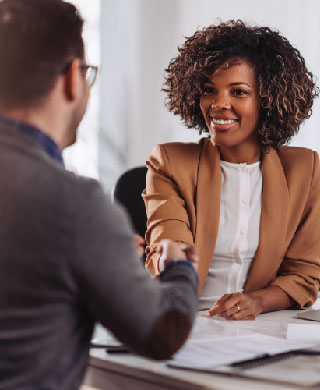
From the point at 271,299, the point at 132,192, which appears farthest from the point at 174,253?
the point at 132,192

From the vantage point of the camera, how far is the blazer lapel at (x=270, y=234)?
6.46 feet

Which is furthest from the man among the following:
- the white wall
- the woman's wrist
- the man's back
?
the white wall

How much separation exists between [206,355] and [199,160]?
1024 mm

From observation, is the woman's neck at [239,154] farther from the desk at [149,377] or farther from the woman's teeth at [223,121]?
the desk at [149,377]

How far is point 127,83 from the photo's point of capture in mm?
4344

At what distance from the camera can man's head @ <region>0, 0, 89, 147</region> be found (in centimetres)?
94

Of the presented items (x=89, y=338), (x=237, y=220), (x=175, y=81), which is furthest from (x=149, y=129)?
(x=89, y=338)

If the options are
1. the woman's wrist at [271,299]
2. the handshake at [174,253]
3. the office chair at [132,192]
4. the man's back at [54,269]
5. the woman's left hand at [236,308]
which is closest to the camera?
the man's back at [54,269]

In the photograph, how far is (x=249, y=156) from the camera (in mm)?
2162

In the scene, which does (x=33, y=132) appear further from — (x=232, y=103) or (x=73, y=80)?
(x=232, y=103)

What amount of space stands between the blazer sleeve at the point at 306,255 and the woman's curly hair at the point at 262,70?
0.74 ft

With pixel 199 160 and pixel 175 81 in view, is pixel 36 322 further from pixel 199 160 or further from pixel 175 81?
pixel 175 81

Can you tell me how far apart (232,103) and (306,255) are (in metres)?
0.57

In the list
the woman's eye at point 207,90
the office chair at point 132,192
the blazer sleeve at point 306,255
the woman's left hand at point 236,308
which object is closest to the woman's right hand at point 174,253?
the woman's left hand at point 236,308
